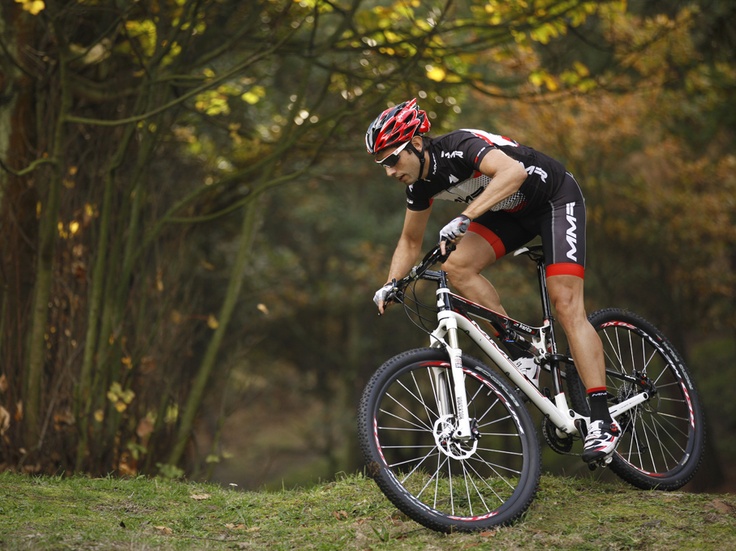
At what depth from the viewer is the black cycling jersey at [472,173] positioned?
15.3ft

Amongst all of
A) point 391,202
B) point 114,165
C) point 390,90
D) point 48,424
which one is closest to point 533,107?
point 391,202

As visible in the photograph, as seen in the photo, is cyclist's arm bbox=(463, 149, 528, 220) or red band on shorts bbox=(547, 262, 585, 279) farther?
red band on shorts bbox=(547, 262, 585, 279)

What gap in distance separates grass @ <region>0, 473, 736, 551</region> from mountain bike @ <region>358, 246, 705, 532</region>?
19 cm

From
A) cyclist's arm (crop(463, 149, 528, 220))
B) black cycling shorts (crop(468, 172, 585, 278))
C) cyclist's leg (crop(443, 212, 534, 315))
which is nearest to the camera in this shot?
cyclist's arm (crop(463, 149, 528, 220))

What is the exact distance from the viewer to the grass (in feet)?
13.8

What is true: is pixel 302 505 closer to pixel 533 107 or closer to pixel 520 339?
pixel 520 339

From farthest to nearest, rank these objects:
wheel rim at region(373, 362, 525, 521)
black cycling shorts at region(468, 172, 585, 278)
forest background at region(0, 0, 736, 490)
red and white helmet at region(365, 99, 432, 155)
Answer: forest background at region(0, 0, 736, 490)
black cycling shorts at region(468, 172, 585, 278)
red and white helmet at region(365, 99, 432, 155)
wheel rim at region(373, 362, 525, 521)

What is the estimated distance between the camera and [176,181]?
9961 millimetres

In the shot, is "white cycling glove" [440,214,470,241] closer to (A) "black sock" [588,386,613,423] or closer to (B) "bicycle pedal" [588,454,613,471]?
(A) "black sock" [588,386,613,423]

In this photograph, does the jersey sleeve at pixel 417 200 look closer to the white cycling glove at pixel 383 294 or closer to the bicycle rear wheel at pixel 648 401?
the white cycling glove at pixel 383 294

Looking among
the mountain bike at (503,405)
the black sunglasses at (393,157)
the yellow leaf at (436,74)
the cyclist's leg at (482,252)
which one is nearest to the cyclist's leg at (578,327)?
the mountain bike at (503,405)

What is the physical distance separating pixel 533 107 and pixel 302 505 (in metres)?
12.0

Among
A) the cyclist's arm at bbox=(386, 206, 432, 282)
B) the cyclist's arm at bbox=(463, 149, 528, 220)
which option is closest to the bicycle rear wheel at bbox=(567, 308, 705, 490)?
the cyclist's arm at bbox=(386, 206, 432, 282)

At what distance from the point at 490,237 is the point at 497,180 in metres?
0.73
